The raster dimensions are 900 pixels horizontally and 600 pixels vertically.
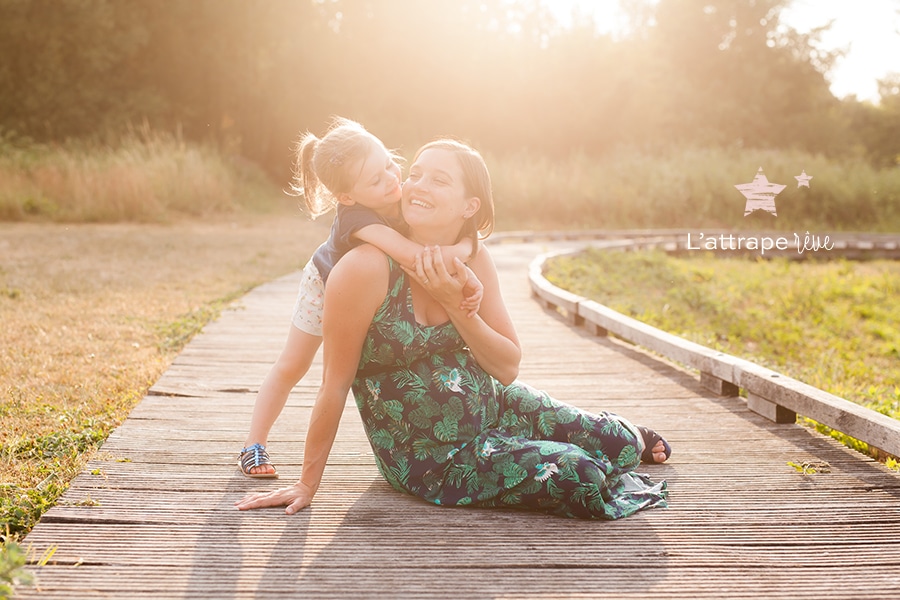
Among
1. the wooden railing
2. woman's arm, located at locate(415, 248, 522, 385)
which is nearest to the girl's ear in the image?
woman's arm, located at locate(415, 248, 522, 385)

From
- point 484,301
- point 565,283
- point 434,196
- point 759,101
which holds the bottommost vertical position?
point 565,283

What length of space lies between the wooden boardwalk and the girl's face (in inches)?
46.1

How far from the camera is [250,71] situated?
28.0 m

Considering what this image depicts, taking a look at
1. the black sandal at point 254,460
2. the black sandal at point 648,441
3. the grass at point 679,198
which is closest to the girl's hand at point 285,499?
the black sandal at point 254,460

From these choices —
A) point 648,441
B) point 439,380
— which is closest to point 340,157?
point 439,380

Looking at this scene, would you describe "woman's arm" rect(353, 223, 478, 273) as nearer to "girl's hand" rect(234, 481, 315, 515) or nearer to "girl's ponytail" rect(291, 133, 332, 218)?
"girl's ponytail" rect(291, 133, 332, 218)

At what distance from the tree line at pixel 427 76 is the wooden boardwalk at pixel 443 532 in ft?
78.0

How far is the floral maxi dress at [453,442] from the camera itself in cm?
297

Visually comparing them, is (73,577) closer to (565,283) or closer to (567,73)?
(565,283)

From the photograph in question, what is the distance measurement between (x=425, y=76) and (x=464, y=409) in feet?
97.3

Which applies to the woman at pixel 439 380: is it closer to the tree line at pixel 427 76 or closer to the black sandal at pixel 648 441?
the black sandal at pixel 648 441

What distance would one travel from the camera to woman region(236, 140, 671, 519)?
2883 millimetres

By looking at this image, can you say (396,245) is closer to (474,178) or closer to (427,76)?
(474,178)

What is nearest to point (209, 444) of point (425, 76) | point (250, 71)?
point (250, 71)
